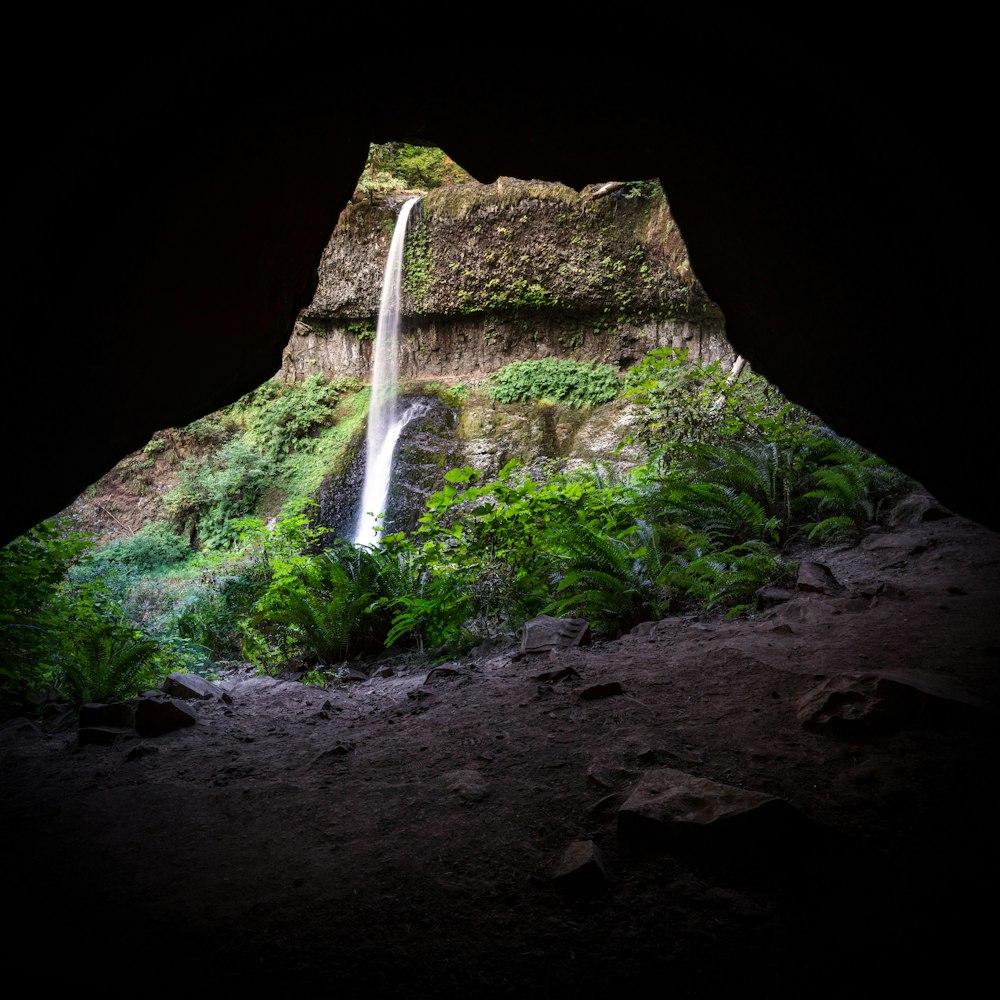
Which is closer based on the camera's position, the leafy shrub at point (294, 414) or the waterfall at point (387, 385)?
the waterfall at point (387, 385)

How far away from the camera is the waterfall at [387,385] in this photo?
50.6 feet

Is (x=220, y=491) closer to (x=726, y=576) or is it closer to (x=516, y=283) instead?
(x=516, y=283)

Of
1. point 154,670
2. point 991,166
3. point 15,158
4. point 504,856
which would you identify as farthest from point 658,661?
point 154,670

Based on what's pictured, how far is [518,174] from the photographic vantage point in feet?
8.98

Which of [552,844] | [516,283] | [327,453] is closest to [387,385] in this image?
[327,453]

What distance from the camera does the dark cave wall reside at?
1.86 meters

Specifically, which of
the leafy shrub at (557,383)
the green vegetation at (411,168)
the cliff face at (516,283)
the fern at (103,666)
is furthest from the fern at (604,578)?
the green vegetation at (411,168)

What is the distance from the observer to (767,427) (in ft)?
22.1

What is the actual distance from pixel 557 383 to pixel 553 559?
35.2 feet

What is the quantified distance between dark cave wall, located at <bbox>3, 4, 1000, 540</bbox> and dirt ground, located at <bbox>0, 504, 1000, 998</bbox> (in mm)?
1154

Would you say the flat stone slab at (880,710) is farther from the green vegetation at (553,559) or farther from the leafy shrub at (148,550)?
the leafy shrub at (148,550)

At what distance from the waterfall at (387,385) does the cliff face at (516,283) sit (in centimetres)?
27

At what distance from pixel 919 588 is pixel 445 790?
134 inches

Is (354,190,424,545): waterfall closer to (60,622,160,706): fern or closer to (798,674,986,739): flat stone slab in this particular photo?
(60,622,160,706): fern
